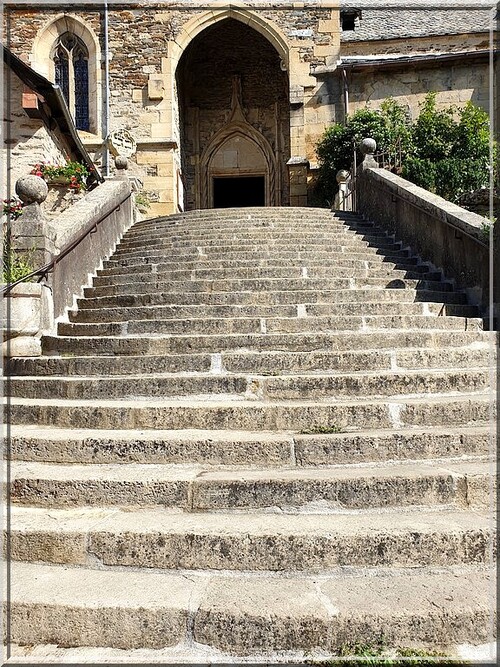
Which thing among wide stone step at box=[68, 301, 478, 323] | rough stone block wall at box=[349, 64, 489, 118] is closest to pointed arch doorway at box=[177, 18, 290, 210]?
rough stone block wall at box=[349, 64, 489, 118]

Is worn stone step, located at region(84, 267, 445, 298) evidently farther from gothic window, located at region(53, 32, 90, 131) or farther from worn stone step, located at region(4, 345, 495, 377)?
gothic window, located at region(53, 32, 90, 131)

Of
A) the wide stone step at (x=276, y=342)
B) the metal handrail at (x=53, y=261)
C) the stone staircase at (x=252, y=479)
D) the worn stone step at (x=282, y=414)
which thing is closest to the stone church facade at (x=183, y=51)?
the metal handrail at (x=53, y=261)

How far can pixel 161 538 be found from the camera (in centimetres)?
236

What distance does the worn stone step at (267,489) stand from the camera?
262cm

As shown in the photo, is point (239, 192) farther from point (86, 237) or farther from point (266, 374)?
point (266, 374)

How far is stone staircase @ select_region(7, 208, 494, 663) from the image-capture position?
6.64ft

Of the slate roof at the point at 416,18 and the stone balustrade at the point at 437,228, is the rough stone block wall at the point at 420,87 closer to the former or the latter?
the slate roof at the point at 416,18

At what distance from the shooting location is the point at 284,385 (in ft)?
12.1

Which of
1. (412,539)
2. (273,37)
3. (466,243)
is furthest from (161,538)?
(273,37)

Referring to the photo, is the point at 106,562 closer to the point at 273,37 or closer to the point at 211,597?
the point at 211,597

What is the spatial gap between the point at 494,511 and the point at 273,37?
14772mm

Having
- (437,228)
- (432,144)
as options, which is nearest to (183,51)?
(432,144)

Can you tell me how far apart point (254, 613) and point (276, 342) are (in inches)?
98.9

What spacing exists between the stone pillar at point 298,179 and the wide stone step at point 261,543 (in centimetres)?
1218
